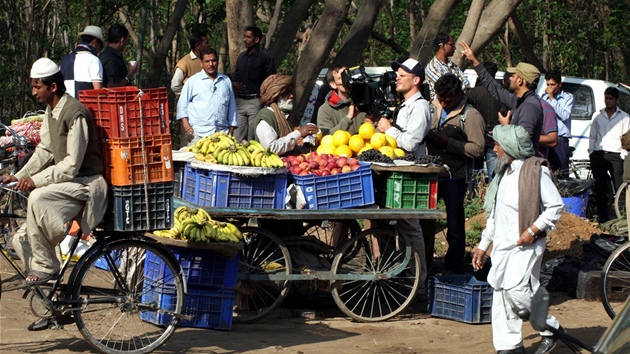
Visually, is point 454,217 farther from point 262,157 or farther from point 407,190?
point 262,157

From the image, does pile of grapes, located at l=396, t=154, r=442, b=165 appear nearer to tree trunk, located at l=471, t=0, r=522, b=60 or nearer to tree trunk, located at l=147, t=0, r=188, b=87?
tree trunk, located at l=471, t=0, r=522, b=60

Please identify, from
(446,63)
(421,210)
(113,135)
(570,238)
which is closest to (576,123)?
(570,238)

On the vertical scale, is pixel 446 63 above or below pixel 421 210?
above

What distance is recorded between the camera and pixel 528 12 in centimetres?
2758

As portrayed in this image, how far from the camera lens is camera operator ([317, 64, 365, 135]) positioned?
1062 cm

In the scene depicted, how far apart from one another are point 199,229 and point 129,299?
874 millimetres

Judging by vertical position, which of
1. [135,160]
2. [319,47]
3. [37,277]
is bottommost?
[37,277]

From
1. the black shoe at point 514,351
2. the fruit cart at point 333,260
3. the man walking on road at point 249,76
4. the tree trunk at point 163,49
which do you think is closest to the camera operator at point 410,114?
the fruit cart at point 333,260

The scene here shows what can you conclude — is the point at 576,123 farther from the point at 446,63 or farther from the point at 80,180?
the point at 80,180

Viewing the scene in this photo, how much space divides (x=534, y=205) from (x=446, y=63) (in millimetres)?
4710

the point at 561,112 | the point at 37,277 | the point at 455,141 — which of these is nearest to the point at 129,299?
the point at 37,277

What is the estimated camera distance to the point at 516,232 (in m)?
7.46

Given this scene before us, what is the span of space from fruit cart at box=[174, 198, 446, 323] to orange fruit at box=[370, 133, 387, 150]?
0.70 m

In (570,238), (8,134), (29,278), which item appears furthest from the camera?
(570,238)
